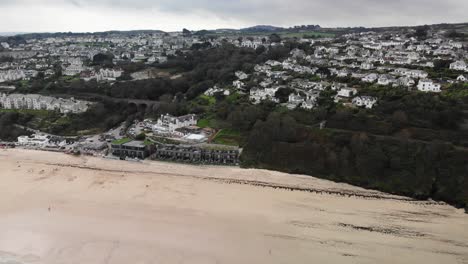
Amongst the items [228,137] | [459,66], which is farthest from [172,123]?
[459,66]

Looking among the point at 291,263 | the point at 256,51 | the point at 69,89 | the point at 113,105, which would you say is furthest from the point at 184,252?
the point at 256,51

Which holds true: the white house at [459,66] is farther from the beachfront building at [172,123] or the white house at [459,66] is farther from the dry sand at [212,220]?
the beachfront building at [172,123]

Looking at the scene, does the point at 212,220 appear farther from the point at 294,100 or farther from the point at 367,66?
the point at 367,66

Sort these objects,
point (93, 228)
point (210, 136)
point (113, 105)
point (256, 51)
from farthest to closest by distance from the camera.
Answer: point (256, 51) → point (113, 105) → point (210, 136) → point (93, 228)

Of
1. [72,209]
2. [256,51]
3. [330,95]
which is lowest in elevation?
[72,209]

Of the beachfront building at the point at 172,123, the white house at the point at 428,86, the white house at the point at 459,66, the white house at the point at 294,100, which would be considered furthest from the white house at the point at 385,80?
the beachfront building at the point at 172,123

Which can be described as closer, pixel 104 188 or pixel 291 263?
pixel 291 263

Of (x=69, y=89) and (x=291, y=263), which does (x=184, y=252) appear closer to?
(x=291, y=263)
